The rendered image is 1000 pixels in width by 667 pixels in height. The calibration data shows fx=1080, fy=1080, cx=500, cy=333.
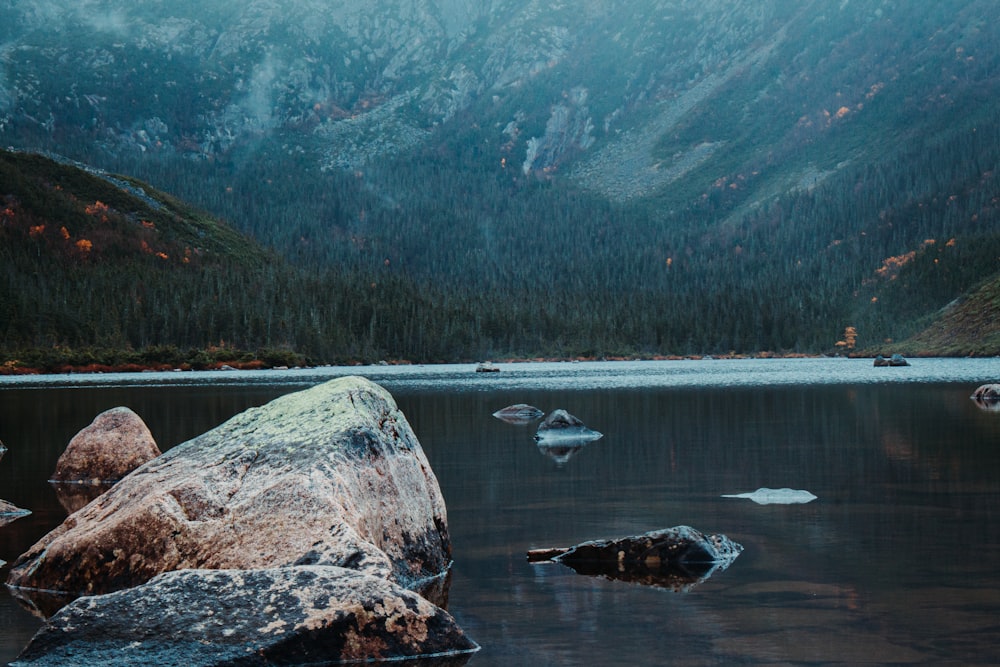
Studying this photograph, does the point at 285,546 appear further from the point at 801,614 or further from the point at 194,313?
the point at 194,313

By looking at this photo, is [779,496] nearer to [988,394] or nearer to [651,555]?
[651,555]

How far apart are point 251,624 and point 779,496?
13170mm

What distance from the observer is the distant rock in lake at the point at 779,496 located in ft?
69.2

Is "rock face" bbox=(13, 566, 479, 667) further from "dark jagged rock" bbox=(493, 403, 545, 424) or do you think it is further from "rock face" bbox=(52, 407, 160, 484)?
"dark jagged rock" bbox=(493, 403, 545, 424)

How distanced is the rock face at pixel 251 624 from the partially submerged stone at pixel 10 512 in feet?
35.9

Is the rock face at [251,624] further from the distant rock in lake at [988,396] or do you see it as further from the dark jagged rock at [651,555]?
the distant rock in lake at [988,396]

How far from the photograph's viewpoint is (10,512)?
21.7 meters

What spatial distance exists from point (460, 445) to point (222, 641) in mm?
24567

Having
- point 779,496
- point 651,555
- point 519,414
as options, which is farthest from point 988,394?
point 651,555

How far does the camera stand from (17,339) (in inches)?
6467

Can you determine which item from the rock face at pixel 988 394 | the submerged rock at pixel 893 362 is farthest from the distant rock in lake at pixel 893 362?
the rock face at pixel 988 394

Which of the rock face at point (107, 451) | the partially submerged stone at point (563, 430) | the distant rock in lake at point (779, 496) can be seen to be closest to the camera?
the distant rock in lake at point (779, 496)

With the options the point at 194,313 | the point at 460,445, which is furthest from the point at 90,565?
the point at 194,313

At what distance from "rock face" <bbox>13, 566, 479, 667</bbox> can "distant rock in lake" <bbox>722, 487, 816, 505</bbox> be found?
10927 millimetres
